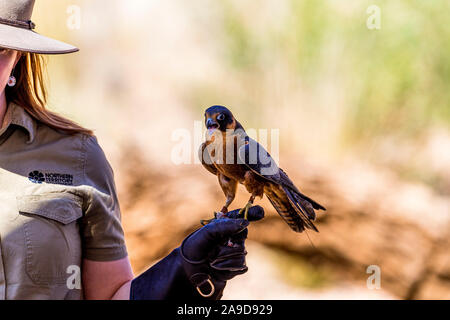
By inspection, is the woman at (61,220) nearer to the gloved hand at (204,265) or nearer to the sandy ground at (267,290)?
the gloved hand at (204,265)

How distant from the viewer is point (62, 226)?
165 cm

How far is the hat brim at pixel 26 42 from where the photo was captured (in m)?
1.46

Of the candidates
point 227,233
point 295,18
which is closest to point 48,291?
point 227,233

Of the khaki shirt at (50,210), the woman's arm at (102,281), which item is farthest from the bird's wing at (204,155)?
the woman's arm at (102,281)

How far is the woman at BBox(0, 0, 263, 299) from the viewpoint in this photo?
1586 mm

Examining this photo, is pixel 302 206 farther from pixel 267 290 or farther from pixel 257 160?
pixel 267 290

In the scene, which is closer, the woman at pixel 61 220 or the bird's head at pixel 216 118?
the bird's head at pixel 216 118

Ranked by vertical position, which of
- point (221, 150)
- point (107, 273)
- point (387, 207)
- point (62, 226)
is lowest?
point (387, 207)

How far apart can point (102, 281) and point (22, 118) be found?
1.97 feet

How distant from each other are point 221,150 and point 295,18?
4120mm

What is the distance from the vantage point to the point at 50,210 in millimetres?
1644

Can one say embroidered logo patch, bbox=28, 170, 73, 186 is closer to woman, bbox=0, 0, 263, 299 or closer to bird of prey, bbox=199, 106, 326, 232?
woman, bbox=0, 0, 263, 299

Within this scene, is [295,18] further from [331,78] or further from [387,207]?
[387,207]

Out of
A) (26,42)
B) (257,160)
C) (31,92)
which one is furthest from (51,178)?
(257,160)
